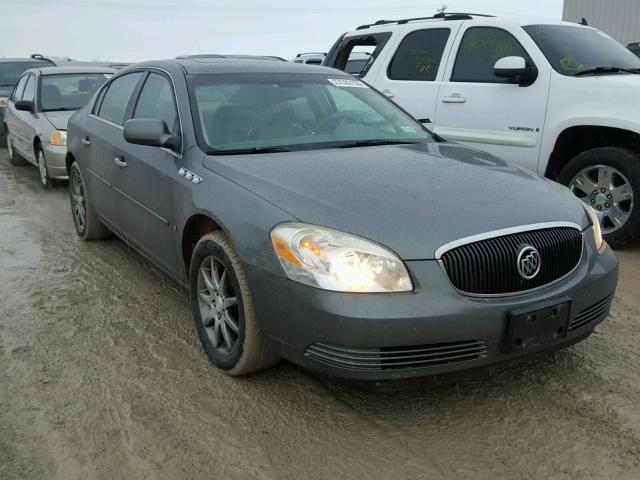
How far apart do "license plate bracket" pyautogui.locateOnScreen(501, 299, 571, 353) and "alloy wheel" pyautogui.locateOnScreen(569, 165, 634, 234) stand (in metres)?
2.76

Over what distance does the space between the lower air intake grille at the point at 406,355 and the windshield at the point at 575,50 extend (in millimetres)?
3688

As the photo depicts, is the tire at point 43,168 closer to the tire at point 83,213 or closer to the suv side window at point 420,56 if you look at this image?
the tire at point 83,213

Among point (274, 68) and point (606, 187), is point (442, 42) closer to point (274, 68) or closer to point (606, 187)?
point (606, 187)

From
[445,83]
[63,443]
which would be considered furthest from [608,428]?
[445,83]

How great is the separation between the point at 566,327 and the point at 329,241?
1.07m

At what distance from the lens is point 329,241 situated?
2.58 metres

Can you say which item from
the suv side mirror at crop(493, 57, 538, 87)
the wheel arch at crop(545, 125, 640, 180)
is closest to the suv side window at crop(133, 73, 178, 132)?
the suv side mirror at crop(493, 57, 538, 87)

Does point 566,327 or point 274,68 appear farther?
point 274,68

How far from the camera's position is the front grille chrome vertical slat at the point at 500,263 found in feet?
8.34

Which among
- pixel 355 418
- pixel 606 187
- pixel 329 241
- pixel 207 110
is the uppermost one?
pixel 207 110

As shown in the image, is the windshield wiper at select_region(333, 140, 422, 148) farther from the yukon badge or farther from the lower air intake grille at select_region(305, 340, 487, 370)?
the lower air intake grille at select_region(305, 340, 487, 370)

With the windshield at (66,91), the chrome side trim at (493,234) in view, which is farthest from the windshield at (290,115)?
the windshield at (66,91)

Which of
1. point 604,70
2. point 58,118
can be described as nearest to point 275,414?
point 604,70

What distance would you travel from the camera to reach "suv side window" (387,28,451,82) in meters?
6.32
